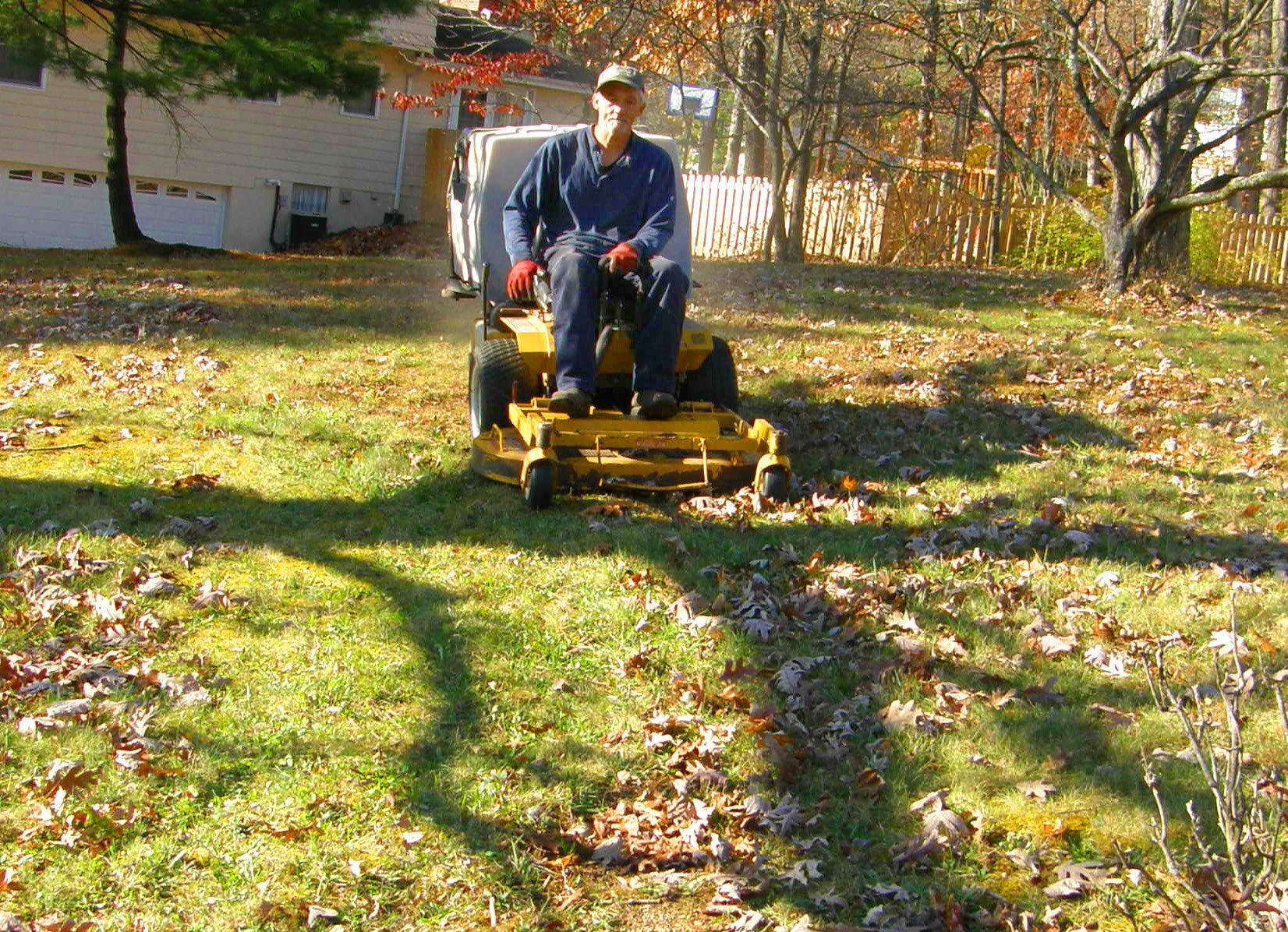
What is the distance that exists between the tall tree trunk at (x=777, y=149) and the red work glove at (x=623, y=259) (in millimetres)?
11757

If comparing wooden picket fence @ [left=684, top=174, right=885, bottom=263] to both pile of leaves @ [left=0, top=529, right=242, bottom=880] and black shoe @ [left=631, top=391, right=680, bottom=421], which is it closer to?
black shoe @ [left=631, top=391, right=680, bottom=421]

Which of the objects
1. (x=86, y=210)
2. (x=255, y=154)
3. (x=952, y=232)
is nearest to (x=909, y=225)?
(x=952, y=232)

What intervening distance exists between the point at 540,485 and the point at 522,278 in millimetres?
1170

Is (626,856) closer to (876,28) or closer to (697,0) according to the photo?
(697,0)

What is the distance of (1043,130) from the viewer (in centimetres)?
3272

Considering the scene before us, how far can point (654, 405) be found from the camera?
7008 mm

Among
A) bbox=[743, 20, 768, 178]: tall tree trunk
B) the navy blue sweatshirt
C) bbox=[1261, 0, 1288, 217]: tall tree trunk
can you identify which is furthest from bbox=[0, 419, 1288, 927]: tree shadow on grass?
bbox=[1261, 0, 1288, 217]: tall tree trunk

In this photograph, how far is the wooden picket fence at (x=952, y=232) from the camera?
2305 centimetres

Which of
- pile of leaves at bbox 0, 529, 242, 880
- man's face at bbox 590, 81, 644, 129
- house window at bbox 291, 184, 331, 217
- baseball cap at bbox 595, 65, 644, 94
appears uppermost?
house window at bbox 291, 184, 331, 217

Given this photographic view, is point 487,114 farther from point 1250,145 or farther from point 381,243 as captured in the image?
point 1250,145

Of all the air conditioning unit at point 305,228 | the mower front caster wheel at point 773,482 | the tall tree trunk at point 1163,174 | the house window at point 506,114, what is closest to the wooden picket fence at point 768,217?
the house window at point 506,114

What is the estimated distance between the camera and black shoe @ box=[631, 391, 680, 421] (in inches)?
276

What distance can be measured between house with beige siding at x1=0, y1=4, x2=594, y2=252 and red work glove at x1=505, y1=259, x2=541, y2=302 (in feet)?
53.7

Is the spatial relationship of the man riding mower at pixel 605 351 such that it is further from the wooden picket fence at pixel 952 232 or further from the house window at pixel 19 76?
the house window at pixel 19 76
